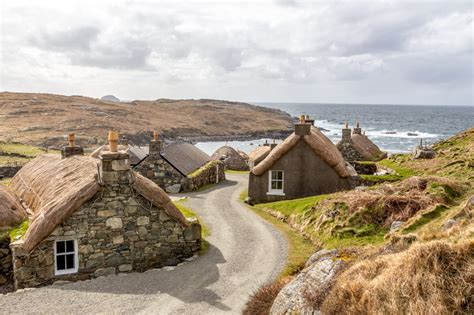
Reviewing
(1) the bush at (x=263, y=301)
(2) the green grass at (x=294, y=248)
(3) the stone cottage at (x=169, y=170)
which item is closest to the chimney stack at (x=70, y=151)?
(3) the stone cottage at (x=169, y=170)

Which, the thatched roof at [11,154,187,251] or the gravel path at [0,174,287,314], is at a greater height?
the thatched roof at [11,154,187,251]

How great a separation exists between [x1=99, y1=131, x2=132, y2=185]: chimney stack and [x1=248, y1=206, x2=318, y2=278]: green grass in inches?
299

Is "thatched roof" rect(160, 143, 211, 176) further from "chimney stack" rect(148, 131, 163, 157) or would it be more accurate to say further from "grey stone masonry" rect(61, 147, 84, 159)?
"grey stone masonry" rect(61, 147, 84, 159)

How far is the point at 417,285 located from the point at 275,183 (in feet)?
71.1

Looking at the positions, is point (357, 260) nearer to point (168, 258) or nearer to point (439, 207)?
point (439, 207)

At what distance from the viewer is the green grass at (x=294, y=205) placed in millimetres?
23984

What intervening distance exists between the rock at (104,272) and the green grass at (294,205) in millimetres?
11102

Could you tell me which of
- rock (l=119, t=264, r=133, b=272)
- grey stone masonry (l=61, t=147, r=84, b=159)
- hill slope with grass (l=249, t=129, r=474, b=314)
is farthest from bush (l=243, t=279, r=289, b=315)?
grey stone masonry (l=61, t=147, r=84, b=159)

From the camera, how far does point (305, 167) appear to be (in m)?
28.5

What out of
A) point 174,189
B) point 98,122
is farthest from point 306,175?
point 98,122

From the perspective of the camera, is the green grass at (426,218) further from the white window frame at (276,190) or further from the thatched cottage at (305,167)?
the white window frame at (276,190)

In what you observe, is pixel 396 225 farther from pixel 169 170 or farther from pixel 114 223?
pixel 169 170

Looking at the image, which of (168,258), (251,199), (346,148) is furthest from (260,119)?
(168,258)

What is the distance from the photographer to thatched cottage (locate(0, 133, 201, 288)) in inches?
639
